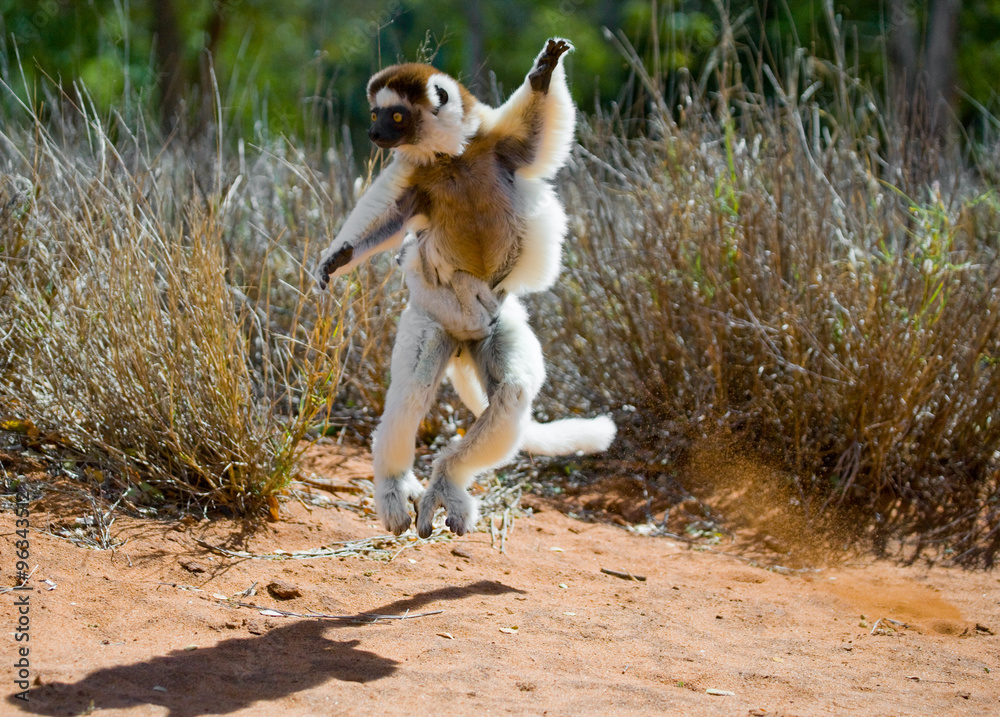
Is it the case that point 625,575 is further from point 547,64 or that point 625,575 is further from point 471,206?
point 547,64

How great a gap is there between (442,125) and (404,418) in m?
1.27

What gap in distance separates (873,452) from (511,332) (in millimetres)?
2486

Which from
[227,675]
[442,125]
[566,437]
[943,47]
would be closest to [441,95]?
[442,125]

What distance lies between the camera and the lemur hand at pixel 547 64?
3.82 m

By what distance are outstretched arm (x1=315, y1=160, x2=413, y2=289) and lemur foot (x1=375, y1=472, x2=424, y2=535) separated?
35.3 inches

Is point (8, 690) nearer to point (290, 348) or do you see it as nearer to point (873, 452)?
point (290, 348)

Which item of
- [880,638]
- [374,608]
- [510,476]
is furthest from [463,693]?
[510,476]

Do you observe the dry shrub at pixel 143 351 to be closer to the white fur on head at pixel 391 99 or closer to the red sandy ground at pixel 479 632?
the red sandy ground at pixel 479 632

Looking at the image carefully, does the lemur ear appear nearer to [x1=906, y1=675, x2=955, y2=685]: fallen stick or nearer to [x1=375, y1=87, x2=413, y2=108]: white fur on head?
[x1=375, y1=87, x2=413, y2=108]: white fur on head

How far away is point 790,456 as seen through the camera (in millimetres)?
5500

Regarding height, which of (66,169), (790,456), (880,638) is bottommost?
(880,638)

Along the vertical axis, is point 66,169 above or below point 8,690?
above

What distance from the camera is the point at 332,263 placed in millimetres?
3719

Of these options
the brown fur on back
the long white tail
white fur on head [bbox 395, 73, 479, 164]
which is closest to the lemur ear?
white fur on head [bbox 395, 73, 479, 164]
